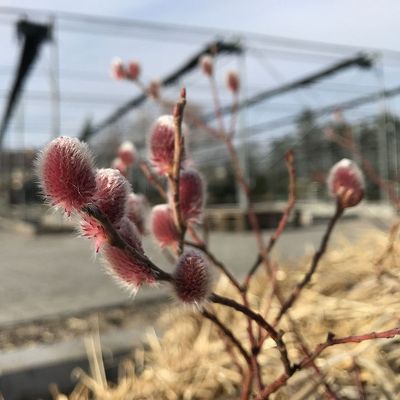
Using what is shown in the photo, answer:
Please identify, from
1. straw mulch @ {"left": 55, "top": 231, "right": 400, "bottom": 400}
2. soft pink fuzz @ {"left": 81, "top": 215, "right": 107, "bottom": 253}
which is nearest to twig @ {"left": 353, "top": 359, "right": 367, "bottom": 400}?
straw mulch @ {"left": 55, "top": 231, "right": 400, "bottom": 400}

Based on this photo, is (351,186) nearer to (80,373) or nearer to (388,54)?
(80,373)

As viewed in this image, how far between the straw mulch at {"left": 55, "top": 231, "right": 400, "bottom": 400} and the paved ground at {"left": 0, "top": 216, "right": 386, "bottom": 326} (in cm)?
37

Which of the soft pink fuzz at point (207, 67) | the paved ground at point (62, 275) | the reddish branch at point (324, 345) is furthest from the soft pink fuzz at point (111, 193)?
the soft pink fuzz at point (207, 67)

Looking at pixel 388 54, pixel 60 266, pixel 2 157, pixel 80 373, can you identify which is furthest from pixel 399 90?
pixel 80 373

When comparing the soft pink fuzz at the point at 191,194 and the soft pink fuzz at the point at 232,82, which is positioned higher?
the soft pink fuzz at the point at 232,82

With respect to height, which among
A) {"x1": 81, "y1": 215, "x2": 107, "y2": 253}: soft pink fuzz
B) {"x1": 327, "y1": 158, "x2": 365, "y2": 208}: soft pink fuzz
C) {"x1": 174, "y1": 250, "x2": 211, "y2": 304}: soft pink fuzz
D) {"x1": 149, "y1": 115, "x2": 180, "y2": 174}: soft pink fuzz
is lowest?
{"x1": 174, "y1": 250, "x2": 211, "y2": 304}: soft pink fuzz

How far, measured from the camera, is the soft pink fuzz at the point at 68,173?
0.37 meters

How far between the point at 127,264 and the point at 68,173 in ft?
0.32

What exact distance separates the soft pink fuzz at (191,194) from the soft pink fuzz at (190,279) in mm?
170

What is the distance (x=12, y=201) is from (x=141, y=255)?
52.4ft

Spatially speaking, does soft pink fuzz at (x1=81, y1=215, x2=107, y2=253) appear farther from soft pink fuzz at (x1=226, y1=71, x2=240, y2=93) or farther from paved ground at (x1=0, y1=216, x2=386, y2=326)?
soft pink fuzz at (x1=226, y1=71, x2=240, y2=93)

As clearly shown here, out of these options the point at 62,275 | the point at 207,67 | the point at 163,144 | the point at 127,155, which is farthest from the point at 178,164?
the point at 62,275

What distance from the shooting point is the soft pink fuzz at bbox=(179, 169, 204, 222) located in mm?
598

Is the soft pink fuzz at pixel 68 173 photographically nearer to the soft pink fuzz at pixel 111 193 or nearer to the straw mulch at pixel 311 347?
the soft pink fuzz at pixel 111 193
